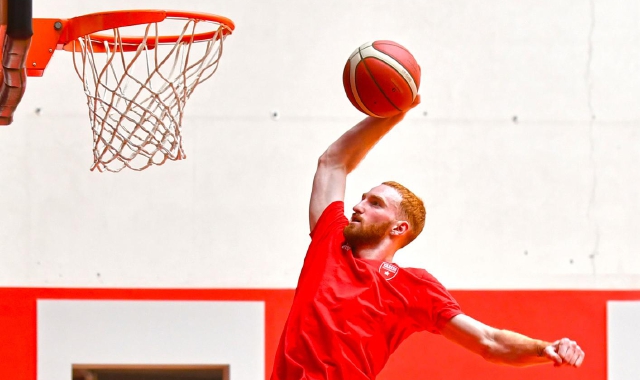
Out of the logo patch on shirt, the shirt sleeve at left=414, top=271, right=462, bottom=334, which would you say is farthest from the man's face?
the shirt sleeve at left=414, top=271, right=462, bottom=334

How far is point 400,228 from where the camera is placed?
3.81 metres

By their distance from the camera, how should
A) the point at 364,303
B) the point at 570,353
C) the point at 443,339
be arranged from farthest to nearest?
1. the point at 443,339
2. the point at 364,303
3. the point at 570,353

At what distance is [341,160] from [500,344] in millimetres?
1176

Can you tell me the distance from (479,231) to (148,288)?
78.9 inches

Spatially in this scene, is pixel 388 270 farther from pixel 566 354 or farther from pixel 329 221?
pixel 566 354

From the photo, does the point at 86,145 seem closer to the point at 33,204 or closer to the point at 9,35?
the point at 33,204

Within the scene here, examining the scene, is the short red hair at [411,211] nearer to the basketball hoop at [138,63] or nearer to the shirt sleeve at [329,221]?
the shirt sleeve at [329,221]

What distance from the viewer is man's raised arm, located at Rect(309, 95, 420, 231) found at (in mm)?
3959

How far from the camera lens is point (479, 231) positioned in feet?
16.6

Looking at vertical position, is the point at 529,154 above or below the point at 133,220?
above

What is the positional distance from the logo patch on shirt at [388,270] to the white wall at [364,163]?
129 centimetres

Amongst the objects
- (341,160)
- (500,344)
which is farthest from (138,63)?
(500,344)

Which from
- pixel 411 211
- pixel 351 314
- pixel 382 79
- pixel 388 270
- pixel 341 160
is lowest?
pixel 351 314

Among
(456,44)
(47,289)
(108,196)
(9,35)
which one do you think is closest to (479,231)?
(456,44)
